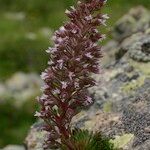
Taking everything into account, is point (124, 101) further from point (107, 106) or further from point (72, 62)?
point (72, 62)

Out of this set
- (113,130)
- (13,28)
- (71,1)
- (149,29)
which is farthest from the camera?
(71,1)

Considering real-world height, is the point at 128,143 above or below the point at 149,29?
below

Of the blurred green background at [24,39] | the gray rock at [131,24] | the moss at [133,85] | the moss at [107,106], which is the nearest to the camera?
the moss at [107,106]

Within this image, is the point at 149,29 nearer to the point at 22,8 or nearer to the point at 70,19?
the point at 70,19

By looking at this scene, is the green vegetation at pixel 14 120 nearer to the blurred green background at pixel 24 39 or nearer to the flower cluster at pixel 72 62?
the blurred green background at pixel 24 39

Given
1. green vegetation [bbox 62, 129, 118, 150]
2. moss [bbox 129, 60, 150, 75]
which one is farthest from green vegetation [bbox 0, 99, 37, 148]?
green vegetation [bbox 62, 129, 118, 150]

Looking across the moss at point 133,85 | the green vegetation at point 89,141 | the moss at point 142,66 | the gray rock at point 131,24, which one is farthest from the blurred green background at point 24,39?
the green vegetation at point 89,141

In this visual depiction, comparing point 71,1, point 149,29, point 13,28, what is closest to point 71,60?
point 149,29
